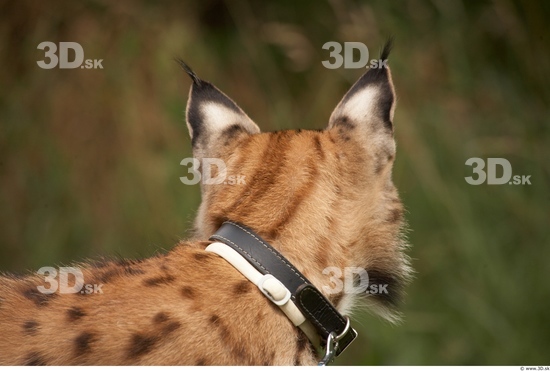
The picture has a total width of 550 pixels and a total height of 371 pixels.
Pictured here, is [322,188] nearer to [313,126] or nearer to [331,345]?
[331,345]

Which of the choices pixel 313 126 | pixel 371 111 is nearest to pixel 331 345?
pixel 371 111

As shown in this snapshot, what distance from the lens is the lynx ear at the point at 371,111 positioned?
274 centimetres

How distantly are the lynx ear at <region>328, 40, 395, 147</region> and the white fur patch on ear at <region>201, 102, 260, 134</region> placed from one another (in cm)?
34

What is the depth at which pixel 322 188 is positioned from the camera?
259cm

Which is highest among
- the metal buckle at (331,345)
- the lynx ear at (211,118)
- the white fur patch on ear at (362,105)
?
the white fur patch on ear at (362,105)

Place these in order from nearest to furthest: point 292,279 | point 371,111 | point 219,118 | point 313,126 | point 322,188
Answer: point 292,279, point 322,188, point 371,111, point 219,118, point 313,126

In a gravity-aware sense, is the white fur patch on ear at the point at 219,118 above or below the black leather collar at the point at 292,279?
above

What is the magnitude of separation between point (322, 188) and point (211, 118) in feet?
1.78

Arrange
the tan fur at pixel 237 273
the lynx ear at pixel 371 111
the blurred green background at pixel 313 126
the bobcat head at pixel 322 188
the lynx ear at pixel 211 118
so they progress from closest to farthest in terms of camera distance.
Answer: the tan fur at pixel 237 273 < the bobcat head at pixel 322 188 < the lynx ear at pixel 371 111 < the lynx ear at pixel 211 118 < the blurred green background at pixel 313 126

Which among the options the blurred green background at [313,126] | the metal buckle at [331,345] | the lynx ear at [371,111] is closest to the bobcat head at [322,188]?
the lynx ear at [371,111]

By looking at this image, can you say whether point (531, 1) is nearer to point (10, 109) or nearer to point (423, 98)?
point (423, 98)

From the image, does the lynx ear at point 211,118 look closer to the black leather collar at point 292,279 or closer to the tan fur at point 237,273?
the tan fur at point 237,273

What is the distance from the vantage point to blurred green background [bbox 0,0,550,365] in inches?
177

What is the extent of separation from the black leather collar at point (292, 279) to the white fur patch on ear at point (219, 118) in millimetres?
557
